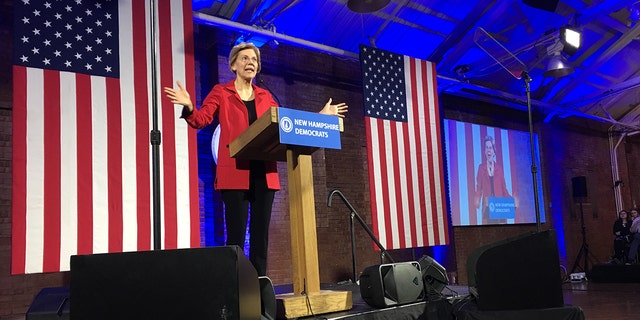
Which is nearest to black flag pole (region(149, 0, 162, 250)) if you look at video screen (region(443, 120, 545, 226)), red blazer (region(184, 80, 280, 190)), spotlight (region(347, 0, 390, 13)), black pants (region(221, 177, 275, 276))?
red blazer (region(184, 80, 280, 190))

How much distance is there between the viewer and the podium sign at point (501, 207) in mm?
9227

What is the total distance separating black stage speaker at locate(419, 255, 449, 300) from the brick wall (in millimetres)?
3452

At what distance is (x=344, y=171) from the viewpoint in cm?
725

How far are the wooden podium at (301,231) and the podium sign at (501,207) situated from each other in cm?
725

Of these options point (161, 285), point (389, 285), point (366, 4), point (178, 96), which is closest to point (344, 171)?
point (366, 4)

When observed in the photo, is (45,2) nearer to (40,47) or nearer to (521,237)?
(40,47)

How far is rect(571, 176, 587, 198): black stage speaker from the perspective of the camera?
10.6m

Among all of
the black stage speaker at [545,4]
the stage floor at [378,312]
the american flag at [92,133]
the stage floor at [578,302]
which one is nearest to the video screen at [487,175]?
the stage floor at [578,302]

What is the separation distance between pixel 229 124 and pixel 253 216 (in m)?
0.48

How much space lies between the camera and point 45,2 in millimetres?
4375

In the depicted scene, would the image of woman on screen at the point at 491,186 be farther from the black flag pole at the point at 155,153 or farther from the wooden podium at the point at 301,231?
the black flag pole at the point at 155,153

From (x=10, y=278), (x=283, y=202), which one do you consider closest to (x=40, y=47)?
(x=10, y=278)

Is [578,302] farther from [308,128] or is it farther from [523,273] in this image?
[308,128]

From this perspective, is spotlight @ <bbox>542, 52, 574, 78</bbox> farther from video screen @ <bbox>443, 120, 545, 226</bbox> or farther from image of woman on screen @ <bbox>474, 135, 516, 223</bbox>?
image of woman on screen @ <bbox>474, 135, 516, 223</bbox>
